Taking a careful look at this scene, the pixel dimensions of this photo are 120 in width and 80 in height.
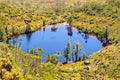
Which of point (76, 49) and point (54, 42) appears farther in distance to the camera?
point (54, 42)

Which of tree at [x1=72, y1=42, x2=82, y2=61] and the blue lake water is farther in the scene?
the blue lake water

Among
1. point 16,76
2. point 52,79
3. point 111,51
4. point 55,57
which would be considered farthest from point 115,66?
point 16,76

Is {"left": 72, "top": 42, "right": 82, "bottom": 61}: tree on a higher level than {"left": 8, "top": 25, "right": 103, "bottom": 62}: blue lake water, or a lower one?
higher

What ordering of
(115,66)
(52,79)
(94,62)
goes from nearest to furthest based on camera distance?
1. (52,79)
2. (115,66)
3. (94,62)

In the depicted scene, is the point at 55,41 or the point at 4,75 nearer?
the point at 4,75

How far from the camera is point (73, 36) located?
650 feet

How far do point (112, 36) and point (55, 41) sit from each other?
3584cm

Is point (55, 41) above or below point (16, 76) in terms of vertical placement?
below

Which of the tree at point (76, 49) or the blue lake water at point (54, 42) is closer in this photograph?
the tree at point (76, 49)

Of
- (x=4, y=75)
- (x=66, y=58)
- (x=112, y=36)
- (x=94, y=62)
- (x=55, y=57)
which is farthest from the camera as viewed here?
(x=112, y=36)

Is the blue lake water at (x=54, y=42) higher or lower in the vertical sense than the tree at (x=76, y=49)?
lower

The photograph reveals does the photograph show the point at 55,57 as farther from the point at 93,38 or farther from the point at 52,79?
the point at 93,38

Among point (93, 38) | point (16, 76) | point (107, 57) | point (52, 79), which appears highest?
point (16, 76)

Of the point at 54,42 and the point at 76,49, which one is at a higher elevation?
the point at 76,49
